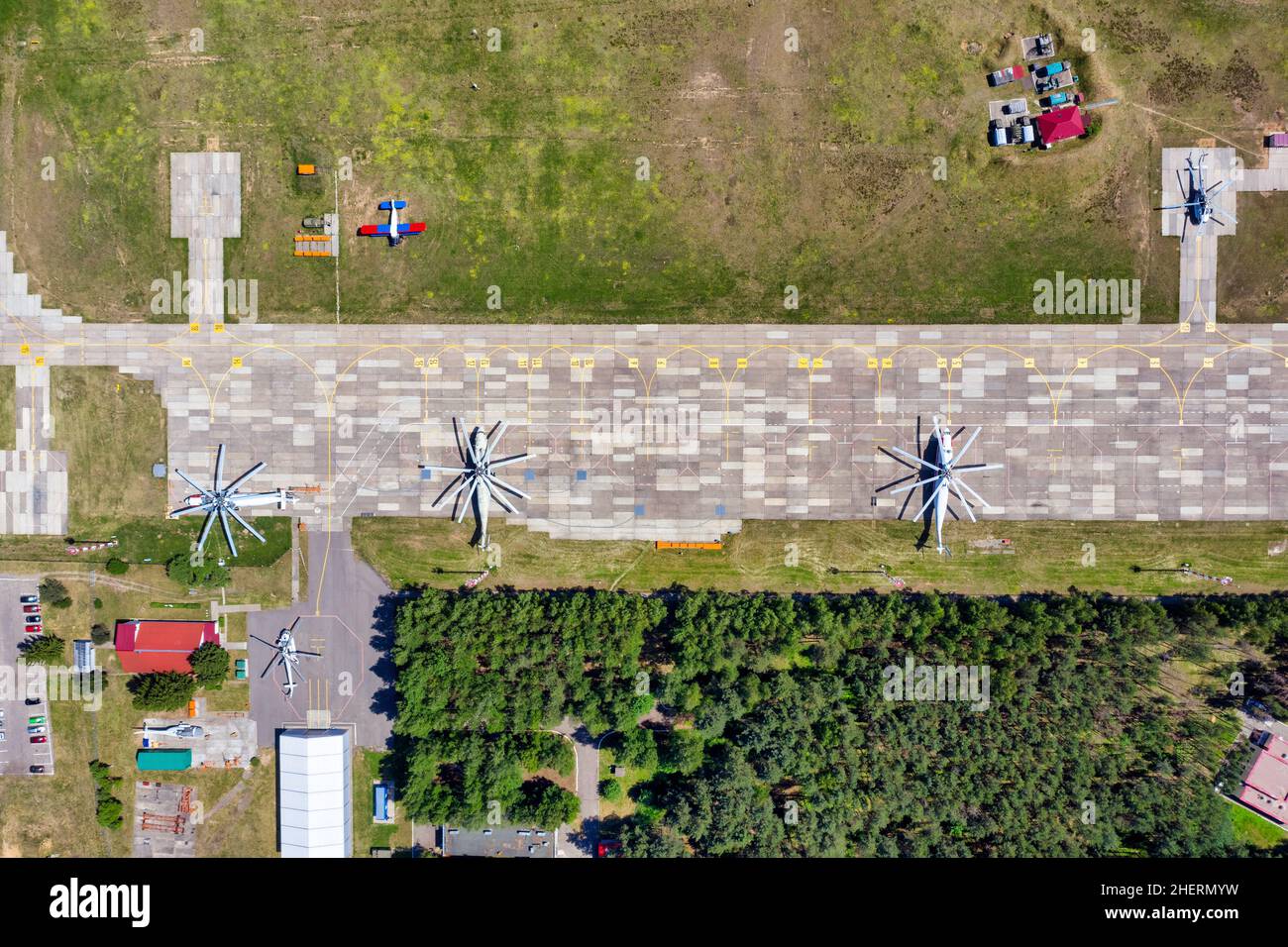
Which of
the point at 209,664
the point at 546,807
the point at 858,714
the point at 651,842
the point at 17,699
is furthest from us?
the point at 17,699

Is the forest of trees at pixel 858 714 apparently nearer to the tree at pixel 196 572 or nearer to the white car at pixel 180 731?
the tree at pixel 196 572

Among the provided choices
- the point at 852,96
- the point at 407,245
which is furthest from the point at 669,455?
the point at 852,96

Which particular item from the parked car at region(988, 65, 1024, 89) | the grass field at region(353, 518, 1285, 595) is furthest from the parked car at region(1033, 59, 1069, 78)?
the grass field at region(353, 518, 1285, 595)

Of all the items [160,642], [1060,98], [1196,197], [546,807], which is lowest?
[546,807]

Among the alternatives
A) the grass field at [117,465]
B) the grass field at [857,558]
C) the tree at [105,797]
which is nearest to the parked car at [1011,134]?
the grass field at [857,558]

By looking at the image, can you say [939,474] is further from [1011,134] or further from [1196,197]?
[1196,197]

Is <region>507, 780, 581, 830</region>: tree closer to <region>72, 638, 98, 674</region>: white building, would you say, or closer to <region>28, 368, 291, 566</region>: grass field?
<region>28, 368, 291, 566</region>: grass field

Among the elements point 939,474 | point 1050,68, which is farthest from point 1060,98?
point 939,474
